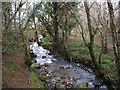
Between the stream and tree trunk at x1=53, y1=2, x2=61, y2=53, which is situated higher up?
tree trunk at x1=53, y1=2, x2=61, y2=53

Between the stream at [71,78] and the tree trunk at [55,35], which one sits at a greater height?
the tree trunk at [55,35]

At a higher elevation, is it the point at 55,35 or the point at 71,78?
the point at 55,35

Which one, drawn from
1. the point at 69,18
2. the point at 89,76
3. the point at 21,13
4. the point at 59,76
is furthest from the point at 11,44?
the point at 69,18

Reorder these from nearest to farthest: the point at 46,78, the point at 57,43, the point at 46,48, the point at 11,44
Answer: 1. the point at 11,44
2. the point at 46,78
3. the point at 57,43
4. the point at 46,48

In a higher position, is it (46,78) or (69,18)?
(69,18)

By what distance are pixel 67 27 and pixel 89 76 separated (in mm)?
7669

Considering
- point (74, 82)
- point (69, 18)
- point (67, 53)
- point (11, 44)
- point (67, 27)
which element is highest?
point (69, 18)

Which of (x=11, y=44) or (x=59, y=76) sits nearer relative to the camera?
(x=11, y=44)

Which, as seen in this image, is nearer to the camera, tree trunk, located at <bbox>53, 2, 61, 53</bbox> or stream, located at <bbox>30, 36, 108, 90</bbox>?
stream, located at <bbox>30, 36, 108, 90</bbox>

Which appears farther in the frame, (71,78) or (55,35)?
(55,35)

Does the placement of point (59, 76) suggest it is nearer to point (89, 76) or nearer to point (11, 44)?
point (89, 76)

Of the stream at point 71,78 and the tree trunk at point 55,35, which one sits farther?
the tree trunk at point 55,35

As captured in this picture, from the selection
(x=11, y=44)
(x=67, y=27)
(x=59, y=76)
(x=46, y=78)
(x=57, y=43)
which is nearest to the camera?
(x=11, y=44)

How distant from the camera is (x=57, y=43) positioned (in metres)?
19.2
